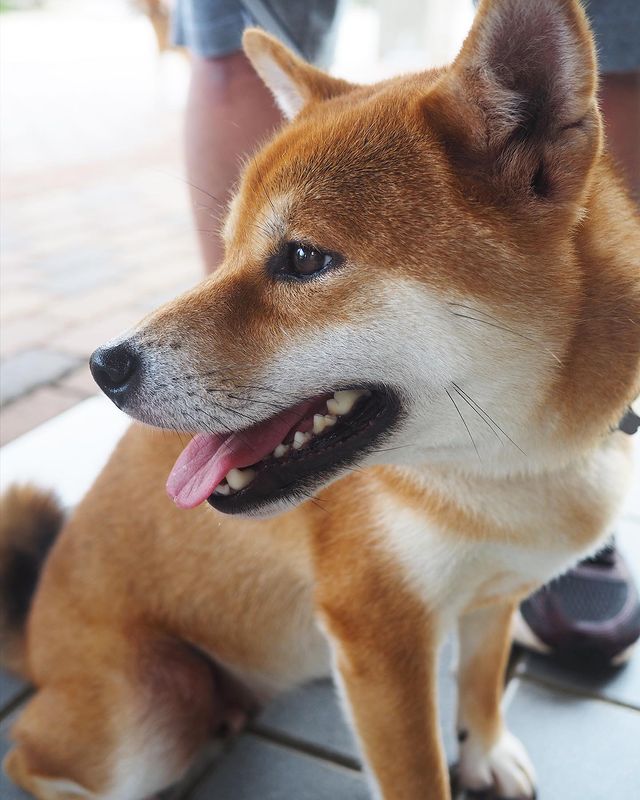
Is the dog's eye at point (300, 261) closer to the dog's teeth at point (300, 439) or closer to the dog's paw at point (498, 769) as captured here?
the dog's teeth at point (300, 439)

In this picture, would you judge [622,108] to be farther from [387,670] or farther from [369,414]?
[387,670]

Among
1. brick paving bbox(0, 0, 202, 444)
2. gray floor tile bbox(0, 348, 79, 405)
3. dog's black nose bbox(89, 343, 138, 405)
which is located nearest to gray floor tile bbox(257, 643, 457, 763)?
dog's black nose bbox(89, 343, 138, 405)

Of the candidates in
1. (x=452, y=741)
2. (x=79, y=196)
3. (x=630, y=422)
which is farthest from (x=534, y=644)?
(x=79, y=196)

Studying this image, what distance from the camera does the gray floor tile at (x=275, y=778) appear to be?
1.22 meters

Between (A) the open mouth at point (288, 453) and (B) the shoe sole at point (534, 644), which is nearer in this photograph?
(A) the open mouth at point (288, 453)

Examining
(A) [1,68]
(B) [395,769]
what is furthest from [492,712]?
(A) [1,68]

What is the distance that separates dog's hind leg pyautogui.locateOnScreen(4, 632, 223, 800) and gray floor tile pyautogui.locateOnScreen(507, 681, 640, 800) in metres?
0.56

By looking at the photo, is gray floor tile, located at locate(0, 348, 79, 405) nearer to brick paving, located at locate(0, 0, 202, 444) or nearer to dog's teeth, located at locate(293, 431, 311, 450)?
brick paving, located at locate(0, 0, 202, 444)

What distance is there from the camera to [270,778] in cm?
125

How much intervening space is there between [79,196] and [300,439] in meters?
3.47

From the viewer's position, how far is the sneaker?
1404 mm

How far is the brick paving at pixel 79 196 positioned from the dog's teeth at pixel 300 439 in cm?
99

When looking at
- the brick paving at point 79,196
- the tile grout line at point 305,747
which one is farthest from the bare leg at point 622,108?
the tile grout line at point 305,747

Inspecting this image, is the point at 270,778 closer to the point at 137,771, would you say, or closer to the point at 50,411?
the point at 137,771
